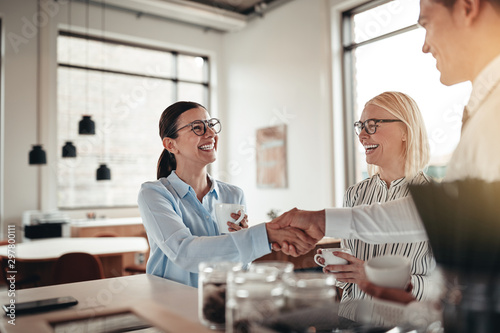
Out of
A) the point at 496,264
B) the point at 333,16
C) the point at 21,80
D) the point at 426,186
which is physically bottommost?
the point at 496,264

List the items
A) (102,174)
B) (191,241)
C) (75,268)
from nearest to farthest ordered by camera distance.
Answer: (191,241) < (75,268) < (102,174)

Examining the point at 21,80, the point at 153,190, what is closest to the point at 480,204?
the point at 153,190

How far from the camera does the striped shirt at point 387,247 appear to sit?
1630mm

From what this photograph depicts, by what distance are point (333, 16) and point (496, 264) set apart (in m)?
6.00

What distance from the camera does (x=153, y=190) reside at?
1.77 m

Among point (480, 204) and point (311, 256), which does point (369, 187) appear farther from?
point (311, 256)

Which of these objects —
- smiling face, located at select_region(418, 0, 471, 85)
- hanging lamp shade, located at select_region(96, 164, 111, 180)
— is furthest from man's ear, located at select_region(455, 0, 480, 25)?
hanging lamp shade, located at select_region(96, 164, 111, 180)

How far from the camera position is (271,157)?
7.11 m

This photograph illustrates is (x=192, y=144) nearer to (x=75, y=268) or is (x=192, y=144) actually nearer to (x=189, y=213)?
(x=189, y=213)

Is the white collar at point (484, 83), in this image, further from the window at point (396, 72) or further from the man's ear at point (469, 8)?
the window at point (396, 72)

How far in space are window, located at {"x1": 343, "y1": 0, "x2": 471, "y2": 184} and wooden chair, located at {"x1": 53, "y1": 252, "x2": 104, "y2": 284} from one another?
3.61 metres

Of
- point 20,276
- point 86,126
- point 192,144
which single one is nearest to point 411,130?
point 192,144

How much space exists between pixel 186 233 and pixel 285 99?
555 centimetres

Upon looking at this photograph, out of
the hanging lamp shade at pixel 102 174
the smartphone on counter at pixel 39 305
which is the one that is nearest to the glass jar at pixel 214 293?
the smartphone on counter at pixel 39 305
